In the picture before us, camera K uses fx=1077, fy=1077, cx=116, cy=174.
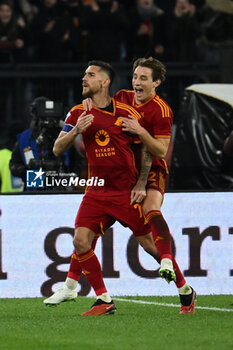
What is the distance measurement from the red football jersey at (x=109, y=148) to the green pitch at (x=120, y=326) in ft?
3.72

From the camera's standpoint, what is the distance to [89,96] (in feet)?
29.9

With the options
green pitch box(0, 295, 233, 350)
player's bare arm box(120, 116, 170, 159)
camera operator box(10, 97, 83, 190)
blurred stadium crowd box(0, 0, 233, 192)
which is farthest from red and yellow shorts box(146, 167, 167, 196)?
blurred stadium crowd box(0, 0, 233, 192)

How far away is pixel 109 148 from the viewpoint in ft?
29.6

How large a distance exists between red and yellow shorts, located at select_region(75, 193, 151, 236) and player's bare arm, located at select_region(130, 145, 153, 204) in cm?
7

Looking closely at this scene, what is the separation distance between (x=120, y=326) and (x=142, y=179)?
1.38 m

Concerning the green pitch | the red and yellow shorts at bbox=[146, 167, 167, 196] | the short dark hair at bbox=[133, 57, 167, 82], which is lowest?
the green pitch

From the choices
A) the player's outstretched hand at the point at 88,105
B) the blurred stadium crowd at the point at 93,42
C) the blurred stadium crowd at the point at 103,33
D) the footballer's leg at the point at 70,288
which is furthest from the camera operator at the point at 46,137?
the blurred stadium crowd at the point at 103,33

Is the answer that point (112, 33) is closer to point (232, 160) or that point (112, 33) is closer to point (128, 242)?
point (232, 160)

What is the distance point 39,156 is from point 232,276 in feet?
8.76

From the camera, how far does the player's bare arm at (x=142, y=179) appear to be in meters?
9.11

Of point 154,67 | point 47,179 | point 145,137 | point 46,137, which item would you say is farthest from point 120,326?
point 46,137

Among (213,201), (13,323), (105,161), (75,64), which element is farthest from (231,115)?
(13,323)

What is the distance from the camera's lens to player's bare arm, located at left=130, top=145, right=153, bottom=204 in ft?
29.9

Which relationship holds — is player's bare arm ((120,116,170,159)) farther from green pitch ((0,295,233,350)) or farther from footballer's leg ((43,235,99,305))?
green pitch ((0,295,233,350))
